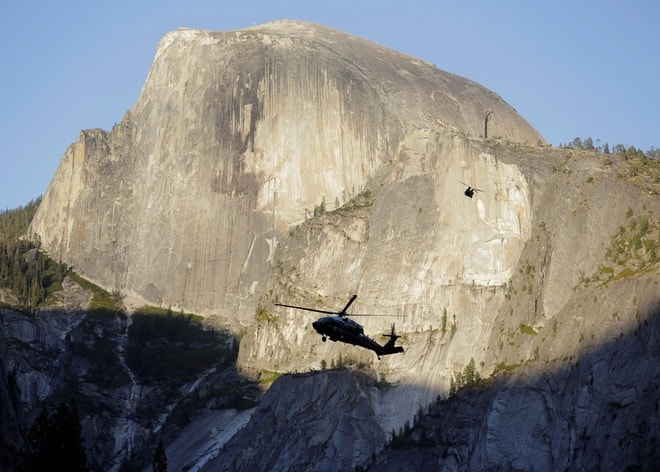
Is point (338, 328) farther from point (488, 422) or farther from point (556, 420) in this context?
point (488, 422)

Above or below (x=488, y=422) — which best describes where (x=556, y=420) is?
above

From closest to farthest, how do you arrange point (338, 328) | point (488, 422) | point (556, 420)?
point (338, 328)
point (556, 420)
point (488, 422)

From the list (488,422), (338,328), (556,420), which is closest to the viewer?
(338,328)

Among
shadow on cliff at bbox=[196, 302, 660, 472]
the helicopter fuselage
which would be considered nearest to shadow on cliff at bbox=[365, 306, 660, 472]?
shadow on cliff at bbox=[196, 302, 660, 472]

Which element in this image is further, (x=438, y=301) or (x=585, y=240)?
(x=438, y=301)

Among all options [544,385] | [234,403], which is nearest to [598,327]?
[544,385]

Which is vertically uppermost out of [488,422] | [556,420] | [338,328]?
[338,328]

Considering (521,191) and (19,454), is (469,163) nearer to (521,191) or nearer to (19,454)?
(521,191)

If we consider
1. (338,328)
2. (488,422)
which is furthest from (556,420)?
(338,328)

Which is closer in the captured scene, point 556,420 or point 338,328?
point 338,328

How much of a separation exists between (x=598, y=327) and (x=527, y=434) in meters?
11.8

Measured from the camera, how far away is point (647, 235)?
541 ft

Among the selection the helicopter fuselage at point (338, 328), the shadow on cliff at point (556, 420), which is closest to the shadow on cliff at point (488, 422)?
the shadow on cliff at point (556, 420)

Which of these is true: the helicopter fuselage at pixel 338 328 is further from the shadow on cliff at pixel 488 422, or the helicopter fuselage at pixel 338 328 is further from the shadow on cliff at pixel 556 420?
the shadow on cliff at pixel 488 422
